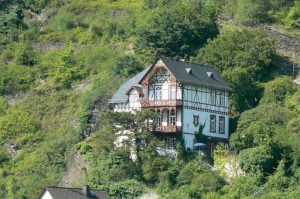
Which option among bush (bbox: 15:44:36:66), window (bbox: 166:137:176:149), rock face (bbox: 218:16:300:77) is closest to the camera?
window (bbox: 166:137:176:149)

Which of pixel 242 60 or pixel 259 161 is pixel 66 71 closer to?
pixel 242 60

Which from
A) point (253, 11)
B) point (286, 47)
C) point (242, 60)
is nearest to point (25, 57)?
point (253, 11)

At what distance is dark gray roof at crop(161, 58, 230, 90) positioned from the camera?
88.2 metres

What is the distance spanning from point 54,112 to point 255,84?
14.4 m

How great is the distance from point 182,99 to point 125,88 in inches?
220

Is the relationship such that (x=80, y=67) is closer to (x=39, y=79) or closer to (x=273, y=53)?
(x=39, y=79)

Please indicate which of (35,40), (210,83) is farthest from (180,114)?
(35,40)

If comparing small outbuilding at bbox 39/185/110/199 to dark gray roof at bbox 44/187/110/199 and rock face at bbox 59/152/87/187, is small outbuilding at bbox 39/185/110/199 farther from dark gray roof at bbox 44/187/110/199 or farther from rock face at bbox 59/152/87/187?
rock face at bbox 59/152/87/187

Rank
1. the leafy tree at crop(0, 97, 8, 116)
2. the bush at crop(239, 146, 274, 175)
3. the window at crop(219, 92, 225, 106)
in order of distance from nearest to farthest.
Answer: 1. the bush at crop(239, 146, 274, 175)
2. the window at crop(219, 92, 225, 106)
3. the leafy tree at crop(0, 97, 8, 116)

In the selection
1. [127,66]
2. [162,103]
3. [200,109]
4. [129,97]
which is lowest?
[200,109]

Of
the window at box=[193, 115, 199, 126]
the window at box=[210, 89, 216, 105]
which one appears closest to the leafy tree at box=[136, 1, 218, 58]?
the window at box=[210, 89, 216, 105]

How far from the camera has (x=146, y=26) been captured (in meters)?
101

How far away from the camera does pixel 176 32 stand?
99562mm

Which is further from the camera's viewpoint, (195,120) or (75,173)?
(75,173)
